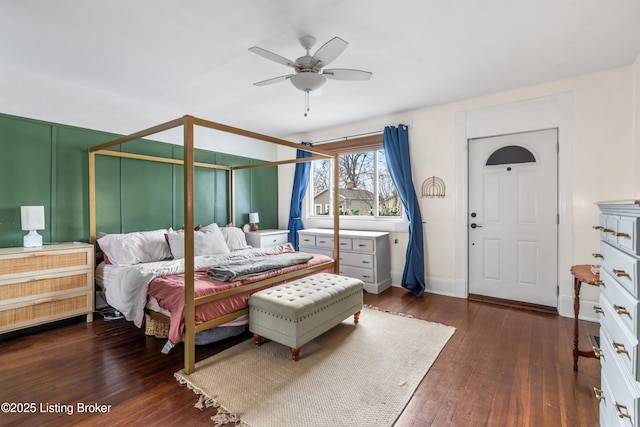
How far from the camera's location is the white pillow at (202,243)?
141 inches

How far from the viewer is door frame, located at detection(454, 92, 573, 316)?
3295 mm

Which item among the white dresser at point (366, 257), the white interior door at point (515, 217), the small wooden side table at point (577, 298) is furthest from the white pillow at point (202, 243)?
the small wooden side table at point (577, 298)

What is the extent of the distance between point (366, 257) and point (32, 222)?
380 centimetres

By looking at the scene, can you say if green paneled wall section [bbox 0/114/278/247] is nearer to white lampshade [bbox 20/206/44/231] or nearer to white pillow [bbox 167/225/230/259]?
white lampshade [bbox 20/206/44/231]

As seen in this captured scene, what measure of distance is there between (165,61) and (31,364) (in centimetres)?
280

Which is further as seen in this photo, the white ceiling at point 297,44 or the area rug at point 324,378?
the white ceiling at point 297,44

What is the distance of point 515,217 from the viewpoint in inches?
145

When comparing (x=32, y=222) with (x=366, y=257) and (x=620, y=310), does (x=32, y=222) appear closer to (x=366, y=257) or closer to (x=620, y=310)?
(x=366, y=257)

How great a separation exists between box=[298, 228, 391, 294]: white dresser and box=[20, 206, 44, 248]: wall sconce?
133 inches

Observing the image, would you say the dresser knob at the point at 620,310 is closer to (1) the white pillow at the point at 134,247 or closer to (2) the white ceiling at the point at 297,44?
(2) the white ceiling at the point at 297,44

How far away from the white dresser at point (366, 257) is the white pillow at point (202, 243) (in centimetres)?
162

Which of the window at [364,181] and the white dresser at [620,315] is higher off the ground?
the window at [364,181]

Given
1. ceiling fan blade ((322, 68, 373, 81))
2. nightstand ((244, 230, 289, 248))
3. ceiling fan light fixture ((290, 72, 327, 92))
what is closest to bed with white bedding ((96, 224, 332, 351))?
nightstand ((244, 230, 289, 248))

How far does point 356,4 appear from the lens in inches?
80.2
